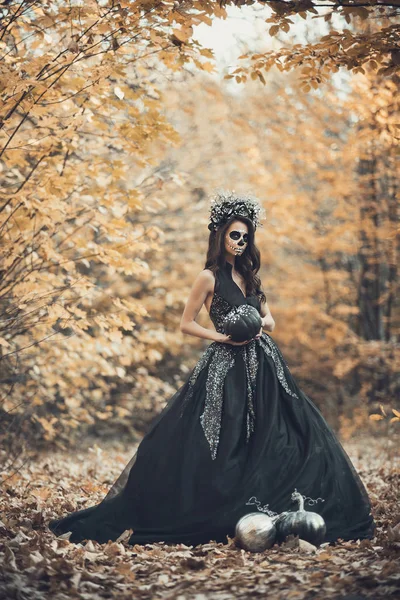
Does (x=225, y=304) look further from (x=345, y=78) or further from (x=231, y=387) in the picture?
(x=345, y=78)

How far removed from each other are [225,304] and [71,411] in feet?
11.4

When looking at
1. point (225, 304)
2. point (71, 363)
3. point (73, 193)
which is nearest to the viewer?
point (225, 304)

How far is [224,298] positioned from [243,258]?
366mm

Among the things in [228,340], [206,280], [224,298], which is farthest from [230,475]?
[206,280]

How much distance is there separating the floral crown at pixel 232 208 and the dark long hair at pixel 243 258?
0.13 feet

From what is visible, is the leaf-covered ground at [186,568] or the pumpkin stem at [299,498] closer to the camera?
the leaf-covered ground at [186,568]

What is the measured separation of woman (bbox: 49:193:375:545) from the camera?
3766 millimetres

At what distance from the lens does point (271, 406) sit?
4016mm

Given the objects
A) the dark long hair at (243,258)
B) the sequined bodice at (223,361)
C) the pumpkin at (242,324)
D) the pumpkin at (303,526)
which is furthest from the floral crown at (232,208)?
the pumpkin at (303,526)

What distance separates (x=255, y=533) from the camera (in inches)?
135

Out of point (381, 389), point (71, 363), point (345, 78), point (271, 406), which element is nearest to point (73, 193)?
point (71, 363)

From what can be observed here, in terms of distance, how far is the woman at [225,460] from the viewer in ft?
12.4

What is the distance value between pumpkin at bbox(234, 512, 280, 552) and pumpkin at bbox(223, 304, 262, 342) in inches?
42.1

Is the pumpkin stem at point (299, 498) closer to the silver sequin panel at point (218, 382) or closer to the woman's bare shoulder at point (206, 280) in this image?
the silver sequin panel at point (218, 382)
